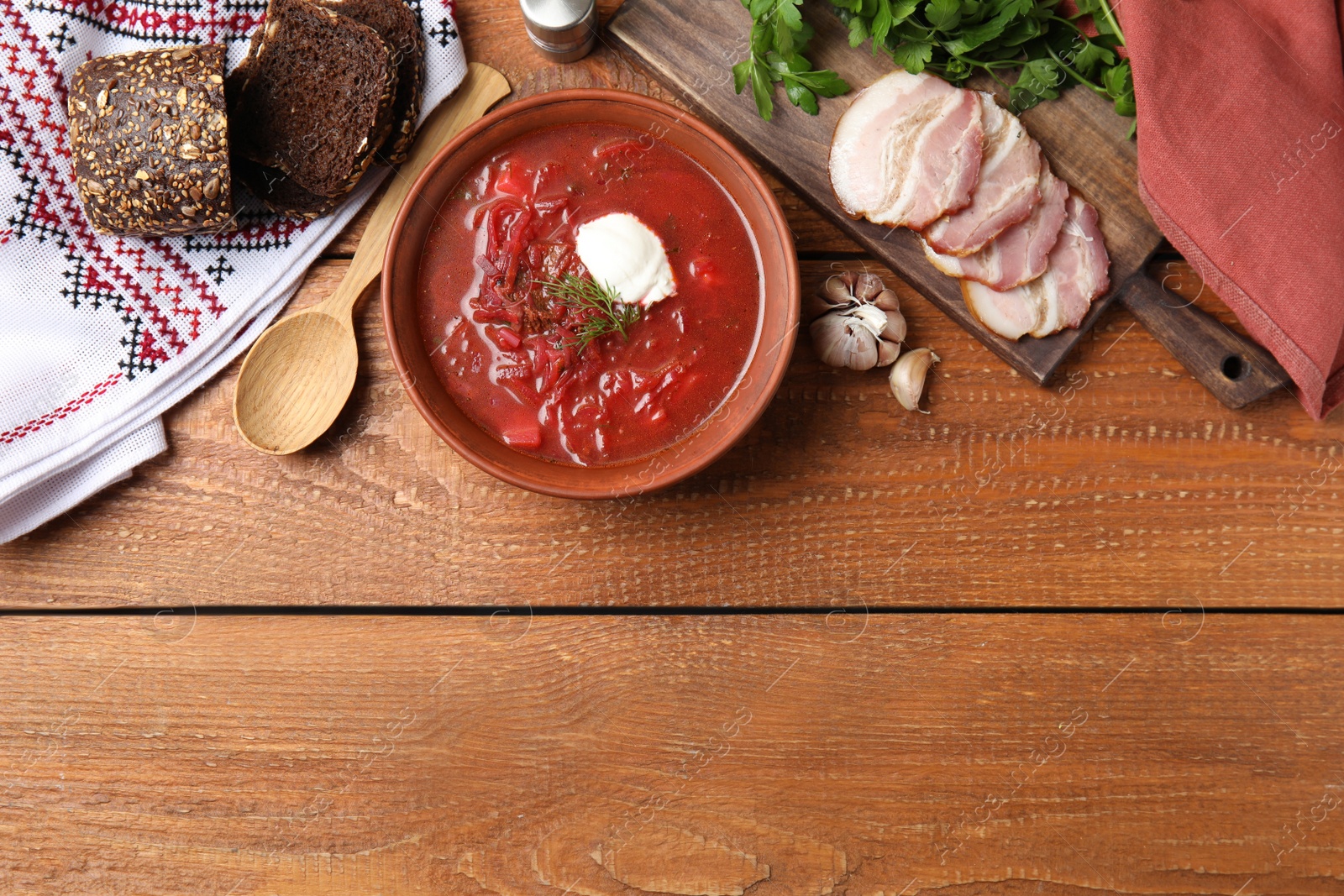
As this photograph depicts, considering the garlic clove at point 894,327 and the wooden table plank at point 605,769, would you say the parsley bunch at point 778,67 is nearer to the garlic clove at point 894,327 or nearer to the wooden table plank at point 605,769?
the garlic clove at point 894,327

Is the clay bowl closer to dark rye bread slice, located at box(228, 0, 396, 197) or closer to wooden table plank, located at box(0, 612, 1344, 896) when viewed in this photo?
dark rye bread slice, located at box(228, 0, 396, 197)

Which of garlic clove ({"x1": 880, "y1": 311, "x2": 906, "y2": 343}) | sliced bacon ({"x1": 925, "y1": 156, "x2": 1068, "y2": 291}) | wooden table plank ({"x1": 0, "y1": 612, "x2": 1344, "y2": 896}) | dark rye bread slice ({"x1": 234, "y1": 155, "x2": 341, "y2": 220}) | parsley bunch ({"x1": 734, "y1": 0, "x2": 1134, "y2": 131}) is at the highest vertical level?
parsley bunch ({"x1": 734, "y1": 0, "x2": 1134, "y2": 131})

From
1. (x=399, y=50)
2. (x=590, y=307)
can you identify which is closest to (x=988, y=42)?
(x=590, y=307)

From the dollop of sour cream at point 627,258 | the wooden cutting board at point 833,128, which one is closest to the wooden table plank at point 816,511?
the wooden cutting board at point 833,128

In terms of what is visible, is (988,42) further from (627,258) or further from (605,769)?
(605,769)

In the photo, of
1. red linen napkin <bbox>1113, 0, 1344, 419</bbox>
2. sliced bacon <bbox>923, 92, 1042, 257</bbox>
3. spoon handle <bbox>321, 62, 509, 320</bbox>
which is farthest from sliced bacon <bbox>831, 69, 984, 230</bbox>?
spoon handle <bbox>321, 62, 509, 320</bbox>

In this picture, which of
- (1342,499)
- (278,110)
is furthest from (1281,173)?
(278,110)
